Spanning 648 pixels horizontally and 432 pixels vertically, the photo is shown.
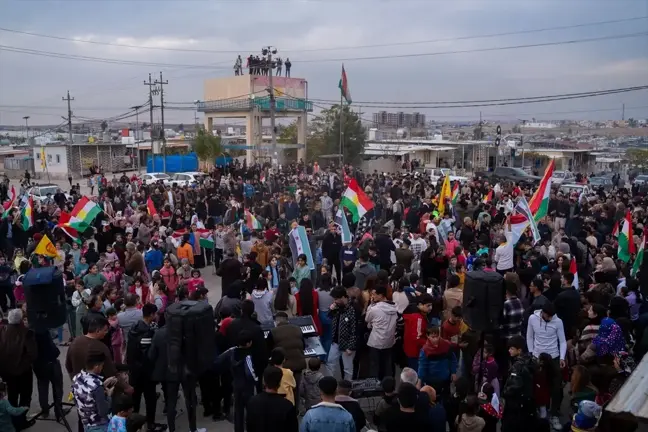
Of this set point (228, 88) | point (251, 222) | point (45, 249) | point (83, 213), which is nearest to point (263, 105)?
point (228, 88)

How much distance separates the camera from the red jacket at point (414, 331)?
303 inches

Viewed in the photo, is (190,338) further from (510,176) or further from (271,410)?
(510,176)

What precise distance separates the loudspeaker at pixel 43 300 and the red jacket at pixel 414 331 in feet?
14.7

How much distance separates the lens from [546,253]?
40.4 ft

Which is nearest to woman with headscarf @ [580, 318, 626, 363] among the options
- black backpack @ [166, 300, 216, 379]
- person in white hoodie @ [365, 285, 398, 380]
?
person in white hoodie @ [365, 285, 398, 380]

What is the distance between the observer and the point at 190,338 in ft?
20.3

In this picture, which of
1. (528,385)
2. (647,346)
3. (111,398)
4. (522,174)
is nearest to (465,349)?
(528,385)

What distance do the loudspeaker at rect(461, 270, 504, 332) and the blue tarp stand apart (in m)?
39.4

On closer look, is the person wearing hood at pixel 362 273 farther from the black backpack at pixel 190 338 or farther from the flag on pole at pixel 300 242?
the black backpack at pixel 190 338

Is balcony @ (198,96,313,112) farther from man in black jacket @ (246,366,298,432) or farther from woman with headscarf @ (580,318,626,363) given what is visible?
man in black jacket @ (246,366,298,432)

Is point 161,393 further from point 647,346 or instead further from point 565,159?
point 565,159

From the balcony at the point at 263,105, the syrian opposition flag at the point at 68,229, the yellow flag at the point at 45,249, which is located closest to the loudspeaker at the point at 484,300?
the yellow flag at the point at 45,249

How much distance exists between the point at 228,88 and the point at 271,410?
166ft

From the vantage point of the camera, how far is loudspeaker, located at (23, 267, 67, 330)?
7539 mm
